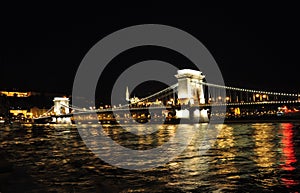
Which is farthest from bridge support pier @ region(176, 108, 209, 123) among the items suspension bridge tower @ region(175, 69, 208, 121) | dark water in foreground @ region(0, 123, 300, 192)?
dark water in foreground @ region(0, 123, 300, 192)

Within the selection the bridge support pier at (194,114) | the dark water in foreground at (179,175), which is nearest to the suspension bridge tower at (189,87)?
Answer: the bridge support pier at (194,114)

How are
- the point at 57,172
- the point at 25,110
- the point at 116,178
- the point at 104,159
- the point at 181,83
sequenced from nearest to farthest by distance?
the point at 116,178 < the point at 57,172 < the point at 104,159 < the point at 181,83 < the point at 25,110

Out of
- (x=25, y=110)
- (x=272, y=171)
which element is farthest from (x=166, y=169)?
(x=25, y=110)

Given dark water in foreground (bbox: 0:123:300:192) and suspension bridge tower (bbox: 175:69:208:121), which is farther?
suspension bridge tower (bbox: 175:69:208:121)

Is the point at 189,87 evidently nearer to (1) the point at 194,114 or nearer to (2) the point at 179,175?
(1) the point at 194,114

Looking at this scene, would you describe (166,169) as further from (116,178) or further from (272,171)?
(272,171)

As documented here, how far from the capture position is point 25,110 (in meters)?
137

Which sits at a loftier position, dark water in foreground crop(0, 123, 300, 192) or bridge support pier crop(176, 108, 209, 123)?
bridge support pier crop(176, 108, 209, 123)

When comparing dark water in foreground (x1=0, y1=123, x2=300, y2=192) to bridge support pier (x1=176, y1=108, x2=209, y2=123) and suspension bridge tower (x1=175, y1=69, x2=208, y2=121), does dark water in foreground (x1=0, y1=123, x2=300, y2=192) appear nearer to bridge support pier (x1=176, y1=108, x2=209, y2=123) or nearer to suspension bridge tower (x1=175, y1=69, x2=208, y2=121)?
bridge support pier (x1=176, y1=108, x2=209, y2=123)

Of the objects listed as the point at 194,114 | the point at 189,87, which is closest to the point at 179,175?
the point at 194,114

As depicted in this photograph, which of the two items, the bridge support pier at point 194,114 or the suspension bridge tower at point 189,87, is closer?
the bridge support pier at point 194,114

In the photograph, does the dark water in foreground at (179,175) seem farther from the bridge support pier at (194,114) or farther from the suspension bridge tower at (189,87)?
the suspension bridge tower at (189,87)

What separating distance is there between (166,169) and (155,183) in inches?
78.7

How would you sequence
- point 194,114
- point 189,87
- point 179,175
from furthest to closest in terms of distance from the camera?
point 189,87 < point 194,114 < point 179,175
